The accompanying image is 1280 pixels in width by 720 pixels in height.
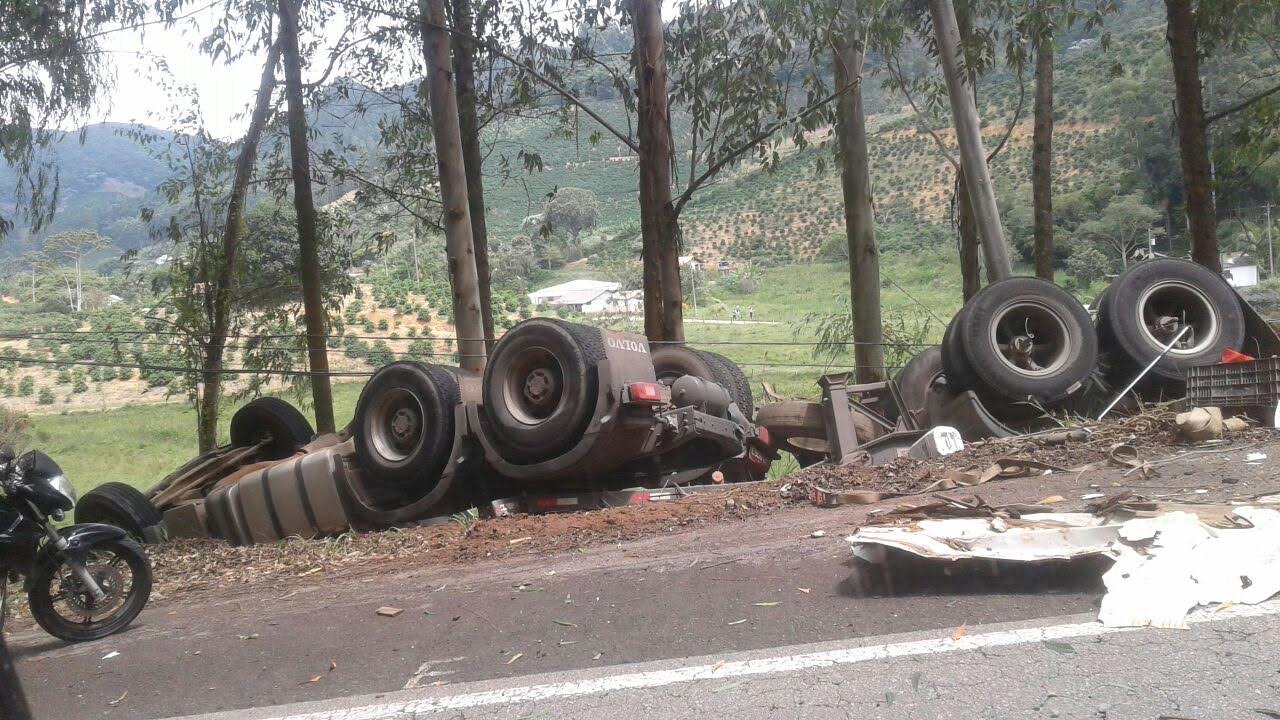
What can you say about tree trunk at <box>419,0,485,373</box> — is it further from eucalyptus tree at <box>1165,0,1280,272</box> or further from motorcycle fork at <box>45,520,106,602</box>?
eucalyptus tree at <box>1165,0,1280,272</box>

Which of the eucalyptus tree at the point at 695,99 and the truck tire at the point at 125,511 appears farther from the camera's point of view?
the eucalyptus tree at the point at 695,99

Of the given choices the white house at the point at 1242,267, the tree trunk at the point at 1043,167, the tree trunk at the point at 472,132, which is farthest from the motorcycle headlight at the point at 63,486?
the white house at the point at 1242,267

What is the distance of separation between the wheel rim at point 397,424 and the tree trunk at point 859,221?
657 cm

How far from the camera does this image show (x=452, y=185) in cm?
1205

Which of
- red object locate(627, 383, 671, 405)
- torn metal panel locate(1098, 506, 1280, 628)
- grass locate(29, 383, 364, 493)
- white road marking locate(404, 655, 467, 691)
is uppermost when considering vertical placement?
red object locate(627, 383, 671, 405)

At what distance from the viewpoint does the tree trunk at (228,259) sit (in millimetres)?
16438

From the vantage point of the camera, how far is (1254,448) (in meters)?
6.28

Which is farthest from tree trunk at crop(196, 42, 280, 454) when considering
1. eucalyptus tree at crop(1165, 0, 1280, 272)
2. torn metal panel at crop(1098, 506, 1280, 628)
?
torn metal panel at crop(1098, 506, 1280, 628)

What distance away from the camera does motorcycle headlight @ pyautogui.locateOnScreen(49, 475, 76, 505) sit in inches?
234

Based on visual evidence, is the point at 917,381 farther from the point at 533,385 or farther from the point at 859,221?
the point at 859,221

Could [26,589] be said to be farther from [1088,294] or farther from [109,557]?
[1088,294]

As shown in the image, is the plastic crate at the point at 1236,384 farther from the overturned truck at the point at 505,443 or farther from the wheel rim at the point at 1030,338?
the overturned truck at the point at 505,443

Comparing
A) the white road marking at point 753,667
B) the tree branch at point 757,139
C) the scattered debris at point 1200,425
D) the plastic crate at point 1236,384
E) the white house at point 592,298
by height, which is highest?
the tree branch at point 757,139

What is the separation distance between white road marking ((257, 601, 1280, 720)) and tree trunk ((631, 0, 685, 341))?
28.0 ft
